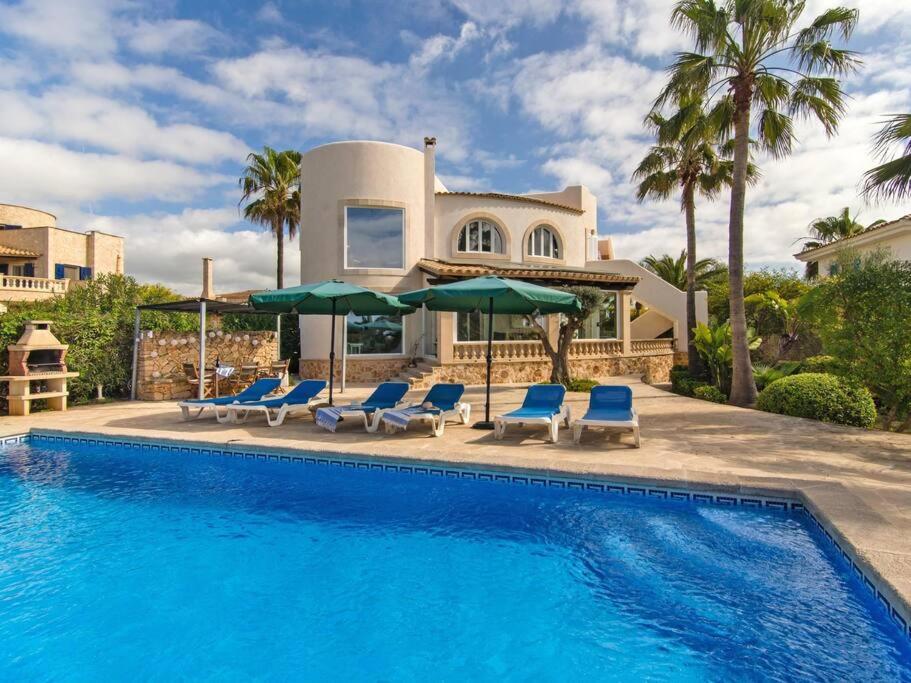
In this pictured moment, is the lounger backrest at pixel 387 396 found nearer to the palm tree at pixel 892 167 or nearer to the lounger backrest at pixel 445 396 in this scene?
the lounger backrest at pixel 445 396

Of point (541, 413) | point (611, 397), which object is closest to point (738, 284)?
point (611, 397)

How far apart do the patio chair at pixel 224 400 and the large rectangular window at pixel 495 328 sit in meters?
10.1

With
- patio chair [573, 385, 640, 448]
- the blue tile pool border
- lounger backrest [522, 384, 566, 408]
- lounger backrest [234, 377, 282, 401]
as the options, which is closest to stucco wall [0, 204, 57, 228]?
the blue tile pool border

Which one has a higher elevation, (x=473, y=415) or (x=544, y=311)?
(x=544, y=311)

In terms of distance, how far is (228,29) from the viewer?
1566 centimetres

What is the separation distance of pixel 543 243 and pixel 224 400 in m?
18.7

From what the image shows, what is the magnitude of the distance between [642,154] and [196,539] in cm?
2388

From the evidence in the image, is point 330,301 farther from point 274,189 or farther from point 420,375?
point 274,189

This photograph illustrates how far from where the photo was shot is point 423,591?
5.01 m

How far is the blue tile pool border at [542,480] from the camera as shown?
4.68 meters

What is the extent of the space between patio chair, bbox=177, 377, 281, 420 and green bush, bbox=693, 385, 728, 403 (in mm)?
14589

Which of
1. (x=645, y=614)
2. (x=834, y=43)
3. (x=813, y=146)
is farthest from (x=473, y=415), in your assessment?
(x=834, y=43)

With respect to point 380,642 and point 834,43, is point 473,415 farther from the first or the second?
point 834,43

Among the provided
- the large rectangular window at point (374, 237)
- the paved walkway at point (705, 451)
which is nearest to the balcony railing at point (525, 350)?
the large rectangular window at point (374, 237)
